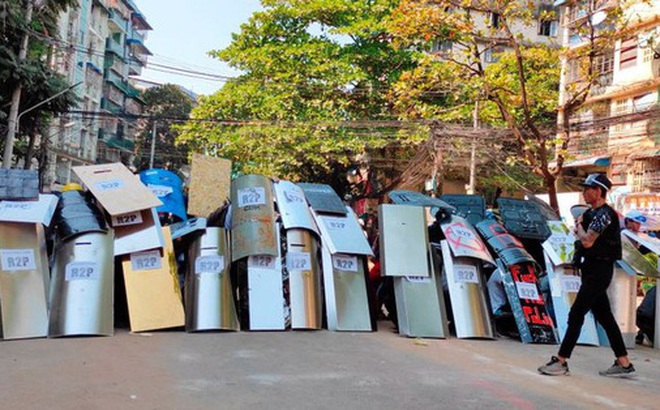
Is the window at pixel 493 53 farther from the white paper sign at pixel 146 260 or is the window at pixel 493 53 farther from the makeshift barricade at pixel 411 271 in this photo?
the white paper sign at pixel 146 260

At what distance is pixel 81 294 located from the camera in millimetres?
5113

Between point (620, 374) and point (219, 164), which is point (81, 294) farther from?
point (620, 374)

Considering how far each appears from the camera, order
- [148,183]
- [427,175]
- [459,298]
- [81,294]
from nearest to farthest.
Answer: [81,294], [459,298], [148,183], [427,175]

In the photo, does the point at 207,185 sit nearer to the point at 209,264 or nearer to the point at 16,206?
the point at 209,264

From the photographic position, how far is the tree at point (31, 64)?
540 inches

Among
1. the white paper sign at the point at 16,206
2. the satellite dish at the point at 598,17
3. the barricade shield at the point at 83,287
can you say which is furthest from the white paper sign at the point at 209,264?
the satellite dish at the point at 598,17

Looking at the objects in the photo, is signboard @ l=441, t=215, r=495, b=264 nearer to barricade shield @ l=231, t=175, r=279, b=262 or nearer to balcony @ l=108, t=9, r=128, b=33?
barricade shield @ l=231, t=175, r=279, b=262

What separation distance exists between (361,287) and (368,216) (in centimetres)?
569

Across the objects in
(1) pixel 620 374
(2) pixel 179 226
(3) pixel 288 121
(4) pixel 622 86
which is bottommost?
(1) pixel 620 374

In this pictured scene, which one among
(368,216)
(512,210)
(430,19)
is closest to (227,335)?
(512,210)

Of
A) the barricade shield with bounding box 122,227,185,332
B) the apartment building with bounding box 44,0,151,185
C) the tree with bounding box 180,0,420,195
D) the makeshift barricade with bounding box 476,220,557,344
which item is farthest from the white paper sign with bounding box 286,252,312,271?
the apartment building with bounding box 44,0,151,185

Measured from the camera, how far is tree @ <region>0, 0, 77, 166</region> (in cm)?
1372

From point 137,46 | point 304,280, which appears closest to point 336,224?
point 304,280

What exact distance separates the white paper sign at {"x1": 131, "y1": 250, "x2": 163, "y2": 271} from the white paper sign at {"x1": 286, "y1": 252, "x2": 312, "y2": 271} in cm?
117
